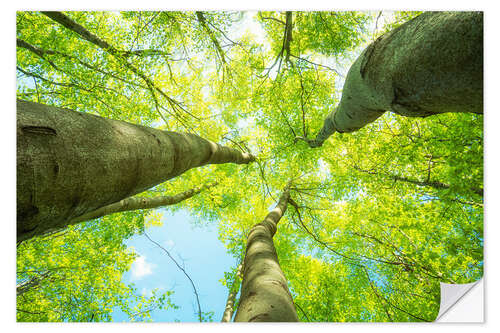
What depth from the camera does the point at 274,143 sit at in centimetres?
635

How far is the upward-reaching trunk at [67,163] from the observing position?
62cm

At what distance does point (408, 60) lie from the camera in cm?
93

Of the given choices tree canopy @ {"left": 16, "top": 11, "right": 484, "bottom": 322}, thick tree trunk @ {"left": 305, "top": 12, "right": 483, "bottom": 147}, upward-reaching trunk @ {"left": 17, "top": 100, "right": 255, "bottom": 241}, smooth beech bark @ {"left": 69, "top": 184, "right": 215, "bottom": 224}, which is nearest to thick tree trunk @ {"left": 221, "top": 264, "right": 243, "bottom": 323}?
tree canopy @ {"left": 16, "top": 11, "right": 484, "bottom": 322}

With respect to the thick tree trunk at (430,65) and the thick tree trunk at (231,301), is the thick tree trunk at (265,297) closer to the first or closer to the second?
the thick tree trunk at (430,65)

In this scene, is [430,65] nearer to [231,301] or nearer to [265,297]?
[265,297]

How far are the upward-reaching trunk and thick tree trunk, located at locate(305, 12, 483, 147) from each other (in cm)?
132

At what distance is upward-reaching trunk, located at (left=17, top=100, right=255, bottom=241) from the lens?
62 cm

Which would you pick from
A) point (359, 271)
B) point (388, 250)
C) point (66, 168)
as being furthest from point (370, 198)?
point (66, 168)

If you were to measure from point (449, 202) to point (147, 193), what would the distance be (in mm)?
6613

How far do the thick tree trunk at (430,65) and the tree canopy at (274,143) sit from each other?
1720mm

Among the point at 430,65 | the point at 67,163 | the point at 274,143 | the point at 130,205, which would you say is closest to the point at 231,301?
the point at 130,205

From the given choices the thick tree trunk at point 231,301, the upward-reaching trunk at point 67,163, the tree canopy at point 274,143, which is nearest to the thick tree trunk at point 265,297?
the upward-reaching trunk at point 67,163
